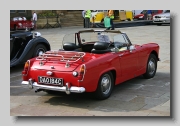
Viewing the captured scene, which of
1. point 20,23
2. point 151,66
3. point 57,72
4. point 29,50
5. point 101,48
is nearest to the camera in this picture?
point 57,72

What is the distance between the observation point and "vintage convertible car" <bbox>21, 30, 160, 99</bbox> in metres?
5.60

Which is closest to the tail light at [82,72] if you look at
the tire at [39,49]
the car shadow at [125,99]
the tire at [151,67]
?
the car shadow at [125,99]

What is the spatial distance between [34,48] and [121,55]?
4076mm

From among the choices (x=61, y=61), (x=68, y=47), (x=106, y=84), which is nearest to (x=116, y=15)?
(x=68, y=47)

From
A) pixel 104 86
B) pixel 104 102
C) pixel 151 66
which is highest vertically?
pixel 151 66

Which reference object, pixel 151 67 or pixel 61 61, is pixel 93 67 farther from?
pixel 151 67

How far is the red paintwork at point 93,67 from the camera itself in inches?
220

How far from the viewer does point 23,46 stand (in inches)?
373

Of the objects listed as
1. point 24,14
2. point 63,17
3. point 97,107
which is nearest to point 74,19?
point 63,17

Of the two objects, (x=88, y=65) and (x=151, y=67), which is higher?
(x=88, y=65)

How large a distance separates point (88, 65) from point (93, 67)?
13cm

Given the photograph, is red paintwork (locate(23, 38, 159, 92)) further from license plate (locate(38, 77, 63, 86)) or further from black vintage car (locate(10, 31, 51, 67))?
black vintage car (locate(10, 31, 51, 67))

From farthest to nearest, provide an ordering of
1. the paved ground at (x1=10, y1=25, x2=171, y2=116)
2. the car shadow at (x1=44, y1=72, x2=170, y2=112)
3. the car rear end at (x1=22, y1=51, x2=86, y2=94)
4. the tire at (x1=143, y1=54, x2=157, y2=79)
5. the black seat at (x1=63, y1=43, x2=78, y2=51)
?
the tire at (x1=143, y1=54, x2=157, y2=79)
the black seat at (x1=63, y1=43, x2=78, y2=51)
the car shadow at (x1=44, y1=72, x2=170, y2=112)
the car rear end at (x1=22, y1=51, x2=86, y2=94)
the paved ground at (x1=10, y1=25, x2=171, y2=116)

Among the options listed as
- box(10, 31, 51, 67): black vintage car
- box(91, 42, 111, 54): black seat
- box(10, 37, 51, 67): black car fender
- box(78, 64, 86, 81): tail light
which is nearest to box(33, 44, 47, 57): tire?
box(10, 31, 51, 67): black vintage car
